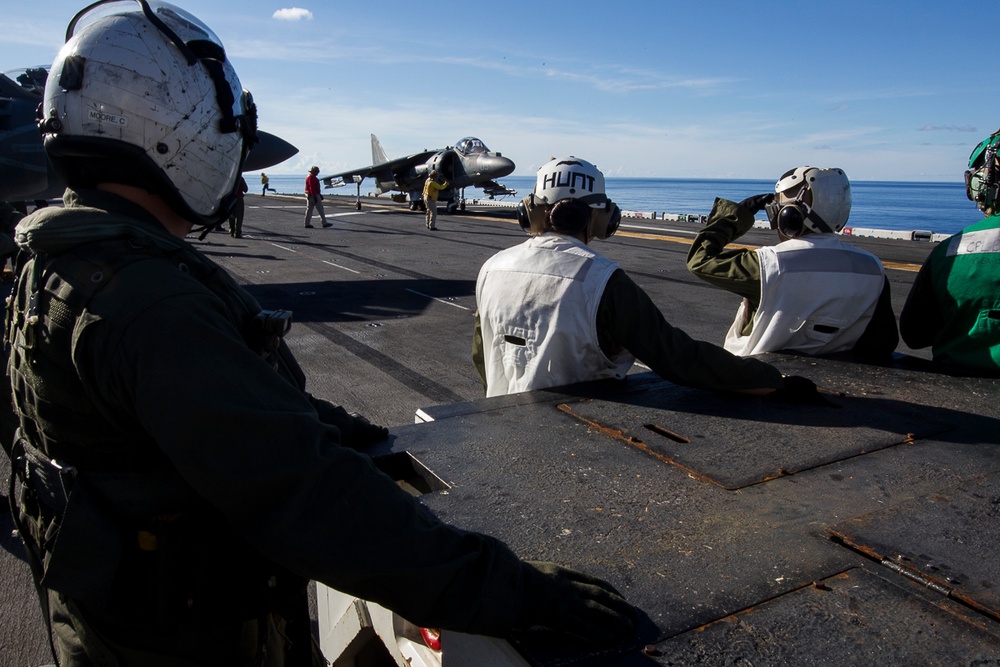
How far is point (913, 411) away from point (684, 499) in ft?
4.54

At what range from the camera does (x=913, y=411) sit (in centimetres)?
287

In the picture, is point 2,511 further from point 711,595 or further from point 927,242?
point 927,242

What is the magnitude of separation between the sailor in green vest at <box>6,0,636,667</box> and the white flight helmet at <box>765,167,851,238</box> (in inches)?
108

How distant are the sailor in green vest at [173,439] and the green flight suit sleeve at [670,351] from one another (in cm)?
156

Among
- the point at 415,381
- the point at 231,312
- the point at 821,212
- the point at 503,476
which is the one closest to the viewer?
the point at 231,312

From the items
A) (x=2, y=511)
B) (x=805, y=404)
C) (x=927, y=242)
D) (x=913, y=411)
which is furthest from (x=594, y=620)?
(x=927, y=242)

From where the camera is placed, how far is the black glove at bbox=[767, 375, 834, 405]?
2939 millimetres

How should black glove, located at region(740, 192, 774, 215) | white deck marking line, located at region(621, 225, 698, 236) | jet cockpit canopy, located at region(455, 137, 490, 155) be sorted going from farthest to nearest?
1. jet cockpit canopy, located at region(455, 137, 490, 155)
2. white deck marking line, located at region(621, 225, 698, 236)
3. black glove, located at region(740, 192, 774, 215)

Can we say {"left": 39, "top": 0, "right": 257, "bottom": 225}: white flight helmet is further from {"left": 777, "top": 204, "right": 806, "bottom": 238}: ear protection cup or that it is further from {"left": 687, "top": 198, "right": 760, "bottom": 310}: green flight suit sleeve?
{"left": 777, "top": 204, "right": 806, "bottom": 238}: ear protection cup

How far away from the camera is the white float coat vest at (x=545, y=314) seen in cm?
303

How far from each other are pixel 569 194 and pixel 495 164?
25732 mm

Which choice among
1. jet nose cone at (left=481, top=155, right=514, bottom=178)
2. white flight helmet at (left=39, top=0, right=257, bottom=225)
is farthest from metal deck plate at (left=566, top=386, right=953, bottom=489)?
jet nose cone at (left=481, top=155, right=514, bottom=178)

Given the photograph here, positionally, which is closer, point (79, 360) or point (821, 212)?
point (79, 360)

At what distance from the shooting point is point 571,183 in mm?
3340
